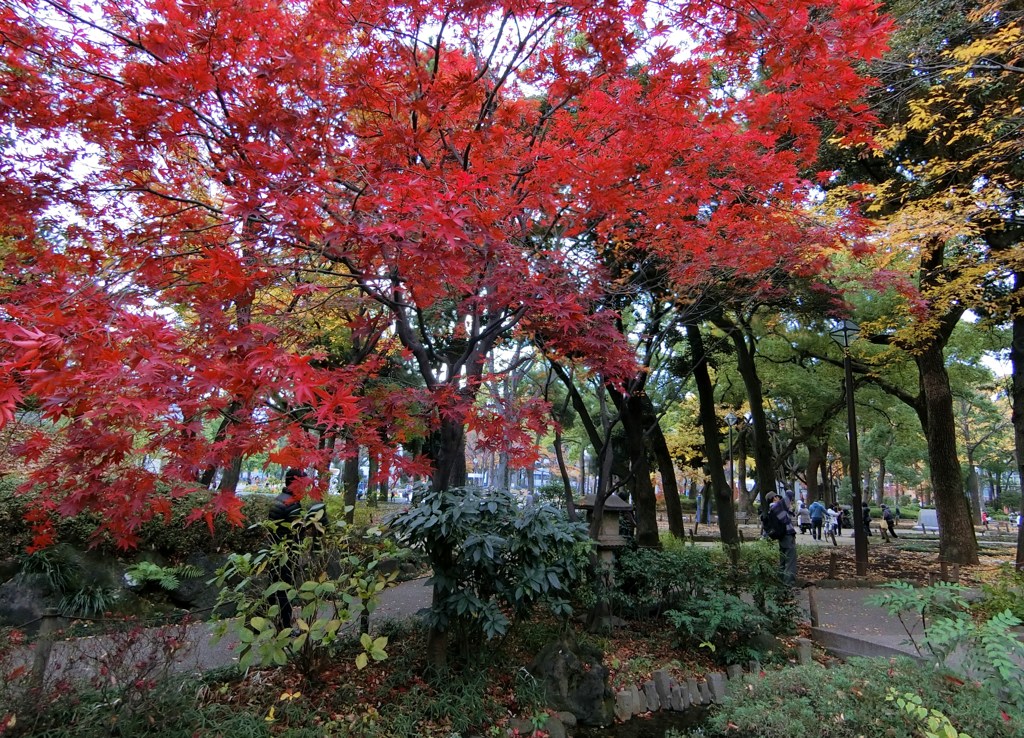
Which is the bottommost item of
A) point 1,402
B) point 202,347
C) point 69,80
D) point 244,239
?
point 1,402

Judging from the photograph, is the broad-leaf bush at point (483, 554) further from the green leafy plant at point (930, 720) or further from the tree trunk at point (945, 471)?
the tree trunk at point (945, 471)

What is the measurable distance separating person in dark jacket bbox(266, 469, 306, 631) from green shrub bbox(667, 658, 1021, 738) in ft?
11.1

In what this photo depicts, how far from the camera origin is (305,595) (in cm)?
409

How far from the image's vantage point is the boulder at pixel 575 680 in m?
4.73

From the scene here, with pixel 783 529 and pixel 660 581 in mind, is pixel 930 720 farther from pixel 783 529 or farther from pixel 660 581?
pixel 783 529

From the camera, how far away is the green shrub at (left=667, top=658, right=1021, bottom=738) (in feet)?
10.5

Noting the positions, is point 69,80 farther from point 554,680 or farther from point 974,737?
point 974,737

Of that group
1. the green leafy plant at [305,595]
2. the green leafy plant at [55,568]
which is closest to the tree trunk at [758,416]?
the green leafy plant at [305,595]

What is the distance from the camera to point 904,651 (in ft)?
18.6

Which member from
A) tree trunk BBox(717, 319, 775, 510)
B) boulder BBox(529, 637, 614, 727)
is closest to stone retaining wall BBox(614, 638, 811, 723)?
boulder BBox(529, 637, 614, 727)

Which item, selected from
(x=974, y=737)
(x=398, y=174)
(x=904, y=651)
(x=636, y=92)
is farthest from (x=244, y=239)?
(x=904, y=651)

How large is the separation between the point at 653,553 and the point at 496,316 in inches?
144

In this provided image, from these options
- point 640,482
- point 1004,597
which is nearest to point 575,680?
point 1004,597

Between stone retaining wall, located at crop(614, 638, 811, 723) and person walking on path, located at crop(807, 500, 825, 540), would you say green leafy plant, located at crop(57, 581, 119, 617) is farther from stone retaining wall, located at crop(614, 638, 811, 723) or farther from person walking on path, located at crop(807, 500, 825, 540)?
person walking on path, located at crop(807, 500, 825, 540)
